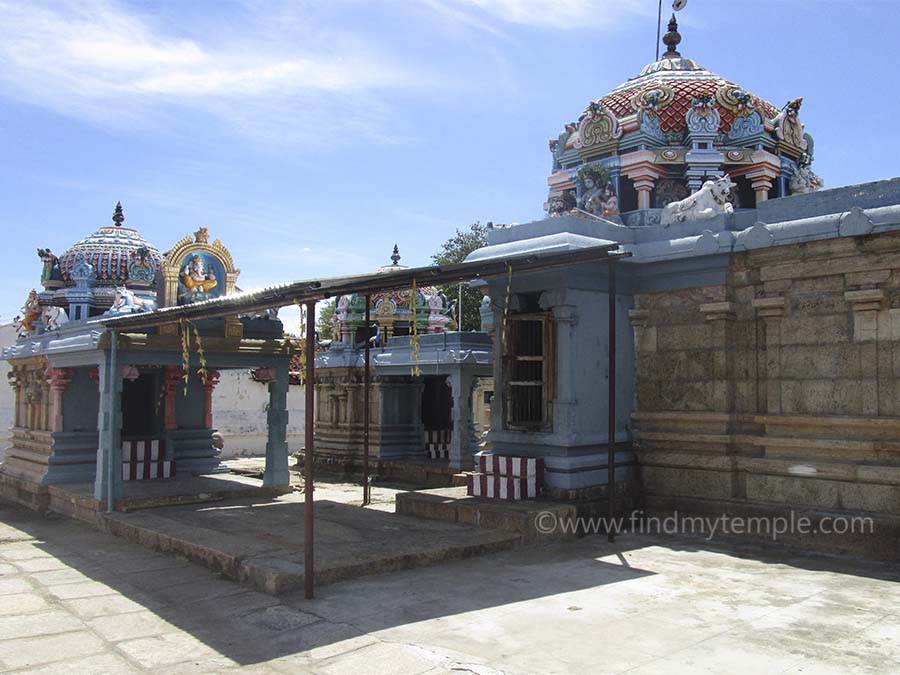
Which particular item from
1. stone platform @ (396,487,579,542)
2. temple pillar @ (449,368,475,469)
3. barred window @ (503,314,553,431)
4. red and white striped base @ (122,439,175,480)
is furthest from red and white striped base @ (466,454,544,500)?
red and white striped base @ (122,439,175,480)

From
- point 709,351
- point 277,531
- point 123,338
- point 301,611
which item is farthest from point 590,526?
point 123,338

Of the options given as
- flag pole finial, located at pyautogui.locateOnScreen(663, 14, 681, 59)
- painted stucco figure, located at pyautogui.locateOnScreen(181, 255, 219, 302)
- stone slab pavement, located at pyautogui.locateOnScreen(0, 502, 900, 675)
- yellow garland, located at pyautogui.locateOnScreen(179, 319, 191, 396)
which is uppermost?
A: flag pole finial, located at pyautogui.locateOnScreen(663, 14, 681, 59)

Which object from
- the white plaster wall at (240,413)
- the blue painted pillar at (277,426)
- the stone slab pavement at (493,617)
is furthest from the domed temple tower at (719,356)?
the white plaster wall at (240,413)

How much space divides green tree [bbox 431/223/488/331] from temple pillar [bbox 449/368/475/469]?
21.6 m

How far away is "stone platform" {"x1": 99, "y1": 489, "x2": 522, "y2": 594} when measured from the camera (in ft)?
28.8

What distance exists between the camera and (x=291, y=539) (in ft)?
34.4

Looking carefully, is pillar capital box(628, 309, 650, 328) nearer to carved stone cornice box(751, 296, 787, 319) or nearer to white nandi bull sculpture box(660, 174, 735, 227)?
white nandi bull sculpture box(660, 174, 735, 227)

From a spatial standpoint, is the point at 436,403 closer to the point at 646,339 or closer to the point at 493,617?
the point at 646,339

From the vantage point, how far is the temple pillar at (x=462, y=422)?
19375 millimetres

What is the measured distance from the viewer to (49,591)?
895 centimetres

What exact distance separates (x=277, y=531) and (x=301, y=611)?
146 inches

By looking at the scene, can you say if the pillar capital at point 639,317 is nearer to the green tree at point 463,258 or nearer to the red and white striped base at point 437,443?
the red and white striped base at point 437,443

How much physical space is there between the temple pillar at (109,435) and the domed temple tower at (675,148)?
29.7ft

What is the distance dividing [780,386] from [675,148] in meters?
5.84
